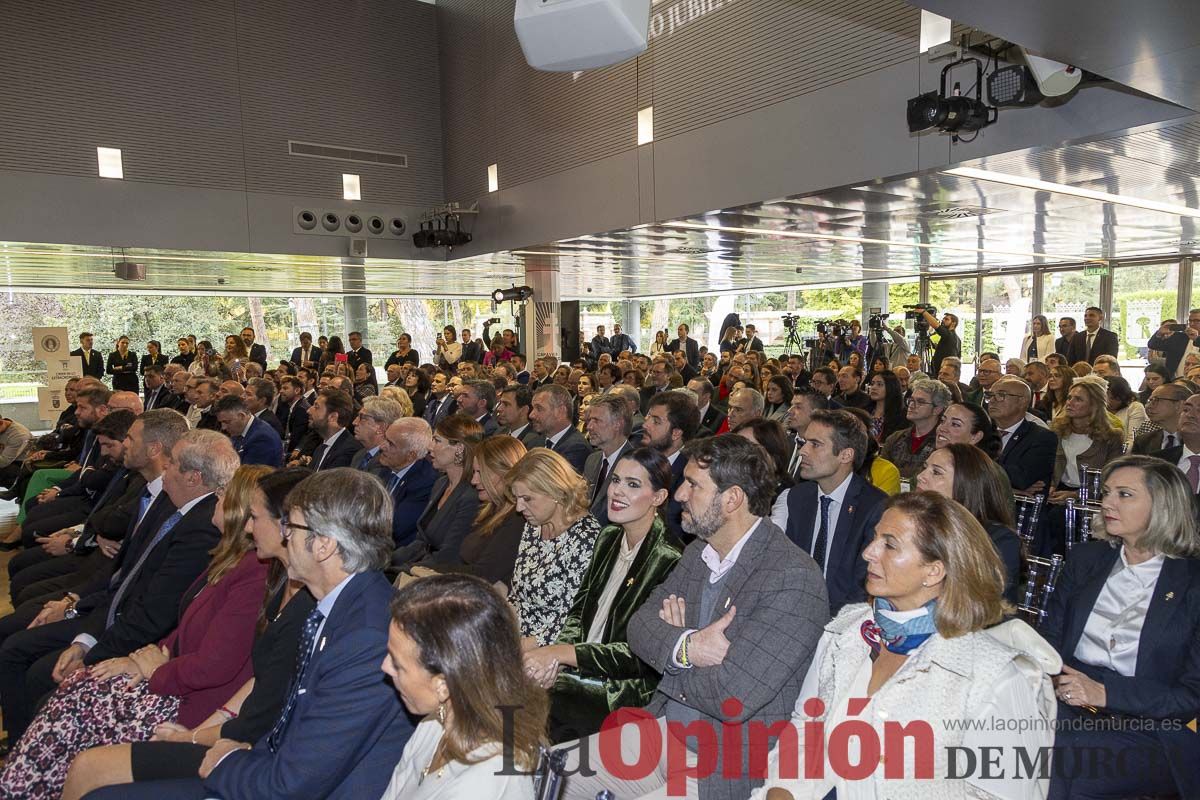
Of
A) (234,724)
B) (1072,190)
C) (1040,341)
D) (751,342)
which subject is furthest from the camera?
(751,342)

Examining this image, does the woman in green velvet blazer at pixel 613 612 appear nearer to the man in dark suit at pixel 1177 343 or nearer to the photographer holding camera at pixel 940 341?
the man in dark suit at pixel 1177 343

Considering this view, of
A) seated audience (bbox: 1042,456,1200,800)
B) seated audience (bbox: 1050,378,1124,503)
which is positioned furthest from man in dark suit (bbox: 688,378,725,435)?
seated audience (bbox: 1042,456,1200,800)

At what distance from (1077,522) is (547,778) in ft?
11.0

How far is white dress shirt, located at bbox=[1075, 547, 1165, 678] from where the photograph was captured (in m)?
2.27

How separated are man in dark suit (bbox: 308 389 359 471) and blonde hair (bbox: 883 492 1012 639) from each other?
14.6ft

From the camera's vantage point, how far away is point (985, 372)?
294 inches

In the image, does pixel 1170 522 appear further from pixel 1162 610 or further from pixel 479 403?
pixel 479 403

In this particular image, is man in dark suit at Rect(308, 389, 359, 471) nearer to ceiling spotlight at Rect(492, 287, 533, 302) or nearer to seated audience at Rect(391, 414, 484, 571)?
seated audience at Rect(391, 414, 484, 571)

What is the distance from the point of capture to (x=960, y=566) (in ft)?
5.78

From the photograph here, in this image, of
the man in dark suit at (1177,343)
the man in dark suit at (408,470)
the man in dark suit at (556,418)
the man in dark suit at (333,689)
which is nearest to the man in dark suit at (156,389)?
the man in dark suit at (408,470)

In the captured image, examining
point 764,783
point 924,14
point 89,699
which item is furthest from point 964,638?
point 924,14

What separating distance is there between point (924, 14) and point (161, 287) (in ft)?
48.8

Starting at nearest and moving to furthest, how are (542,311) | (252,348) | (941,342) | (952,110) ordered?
1. (952,110)
2. (941,342)
3. (542,311)
4. (252,348)

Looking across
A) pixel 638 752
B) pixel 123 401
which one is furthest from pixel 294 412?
pixel 638 752
